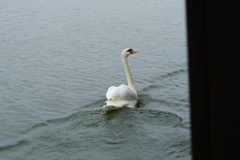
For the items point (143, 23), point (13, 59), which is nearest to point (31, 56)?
point (13, 59)

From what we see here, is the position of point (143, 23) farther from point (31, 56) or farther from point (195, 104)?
point (195, 104)

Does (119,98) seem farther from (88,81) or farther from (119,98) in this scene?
(88,81)

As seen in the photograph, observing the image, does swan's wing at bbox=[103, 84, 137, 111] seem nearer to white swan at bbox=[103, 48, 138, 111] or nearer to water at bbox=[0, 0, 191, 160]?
white swan at bbox=[103, 48, 138, 111]

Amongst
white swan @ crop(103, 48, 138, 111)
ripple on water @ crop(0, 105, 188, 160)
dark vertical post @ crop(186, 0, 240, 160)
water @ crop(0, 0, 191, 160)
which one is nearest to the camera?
dark vertical post @ crop(186, 0, 240, 160)

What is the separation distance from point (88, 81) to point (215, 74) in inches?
323

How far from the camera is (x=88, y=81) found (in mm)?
8953

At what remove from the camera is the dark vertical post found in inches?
30.2

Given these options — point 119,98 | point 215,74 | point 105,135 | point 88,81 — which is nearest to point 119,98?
point 119,98

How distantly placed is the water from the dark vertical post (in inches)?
174

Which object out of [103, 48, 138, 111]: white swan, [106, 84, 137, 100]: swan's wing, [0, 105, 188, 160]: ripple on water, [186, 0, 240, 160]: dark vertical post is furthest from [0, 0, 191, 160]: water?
[186, 0, 240, 160]: dark vertical post

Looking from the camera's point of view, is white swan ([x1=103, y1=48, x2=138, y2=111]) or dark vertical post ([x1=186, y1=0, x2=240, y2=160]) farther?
white swan ([x1=103, y1=48, x2=138, y2=111])

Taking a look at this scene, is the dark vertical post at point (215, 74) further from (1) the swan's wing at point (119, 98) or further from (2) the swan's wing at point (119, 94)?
(2) the swan's wing at point (119, 94)

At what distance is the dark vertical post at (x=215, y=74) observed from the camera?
0.77 metres

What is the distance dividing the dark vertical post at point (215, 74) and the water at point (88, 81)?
4.43 m
